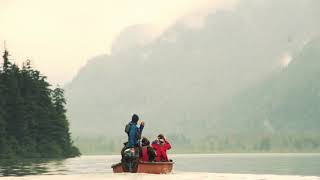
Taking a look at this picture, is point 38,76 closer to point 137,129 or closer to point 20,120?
point 20,120

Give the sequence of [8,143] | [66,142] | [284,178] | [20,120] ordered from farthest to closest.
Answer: [66,142]
[20,120]
[8,143]
[284,178]

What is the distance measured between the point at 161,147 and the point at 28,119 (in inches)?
3488

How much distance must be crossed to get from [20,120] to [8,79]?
7.60 meters

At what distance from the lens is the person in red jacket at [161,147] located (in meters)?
37.8

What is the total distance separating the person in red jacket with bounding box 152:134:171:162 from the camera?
37750 mm

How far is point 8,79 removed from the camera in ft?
405

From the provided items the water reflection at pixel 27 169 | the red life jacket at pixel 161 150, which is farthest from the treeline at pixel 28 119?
the red life jacket at pixel 161 150

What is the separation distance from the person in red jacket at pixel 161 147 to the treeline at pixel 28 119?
242 ft

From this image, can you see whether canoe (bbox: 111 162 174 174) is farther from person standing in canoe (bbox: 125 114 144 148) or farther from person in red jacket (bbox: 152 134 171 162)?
person standing in canoe (bbox: 125 114 144 148)

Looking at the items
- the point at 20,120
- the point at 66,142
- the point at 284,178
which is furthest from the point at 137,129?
the point at 66,142

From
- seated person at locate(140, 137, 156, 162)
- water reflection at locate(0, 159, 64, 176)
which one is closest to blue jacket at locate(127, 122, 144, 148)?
seated person at locate(140, 137, 156, 162)

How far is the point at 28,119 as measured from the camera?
4872 inches

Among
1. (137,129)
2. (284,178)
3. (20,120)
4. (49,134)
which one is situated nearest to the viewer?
(284,178)

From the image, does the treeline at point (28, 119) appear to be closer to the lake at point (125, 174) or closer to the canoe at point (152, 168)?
the lake at point (125, 174)
